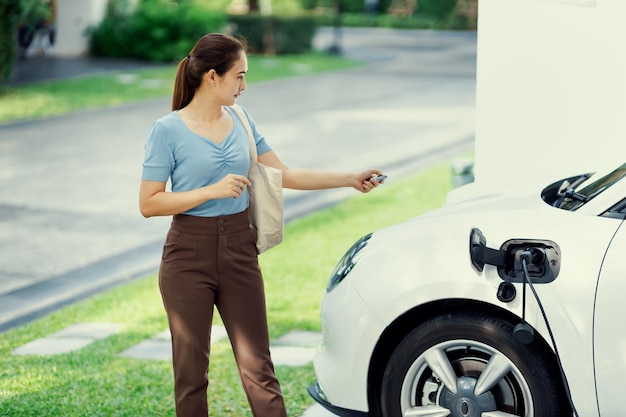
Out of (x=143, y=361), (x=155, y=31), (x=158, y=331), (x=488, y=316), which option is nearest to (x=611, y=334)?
(x=488, y=316)

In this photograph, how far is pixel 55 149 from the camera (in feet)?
50.0

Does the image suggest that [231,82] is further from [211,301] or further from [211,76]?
[211,301]

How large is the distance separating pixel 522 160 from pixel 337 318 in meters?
2.98

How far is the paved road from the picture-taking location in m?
8.91

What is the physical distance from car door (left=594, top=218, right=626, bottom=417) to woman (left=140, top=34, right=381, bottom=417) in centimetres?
126

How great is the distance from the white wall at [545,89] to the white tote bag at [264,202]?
274cm

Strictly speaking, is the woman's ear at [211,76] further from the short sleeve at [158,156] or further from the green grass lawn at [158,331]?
the green grass lawn at [158,331]

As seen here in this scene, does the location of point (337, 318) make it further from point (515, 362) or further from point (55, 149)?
point (55, 149)

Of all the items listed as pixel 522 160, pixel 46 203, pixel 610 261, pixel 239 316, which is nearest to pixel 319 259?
pixel 522 160

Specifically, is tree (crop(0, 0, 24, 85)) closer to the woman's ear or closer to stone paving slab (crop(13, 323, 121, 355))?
stone paving slab (crop(13, 323, 121, 355))

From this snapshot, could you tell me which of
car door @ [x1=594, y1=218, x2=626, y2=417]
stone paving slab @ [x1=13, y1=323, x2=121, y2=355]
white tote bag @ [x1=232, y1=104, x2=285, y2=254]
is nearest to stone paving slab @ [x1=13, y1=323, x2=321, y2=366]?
stone paving slab @ [x1=13, y1=323, x2=121, y2=355]

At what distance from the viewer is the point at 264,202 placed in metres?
4.50

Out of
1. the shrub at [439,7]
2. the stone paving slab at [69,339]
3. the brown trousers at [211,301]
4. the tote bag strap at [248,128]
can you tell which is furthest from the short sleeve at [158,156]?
the shrub at [439,7]

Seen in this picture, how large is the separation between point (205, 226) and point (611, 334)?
5.06 ft
